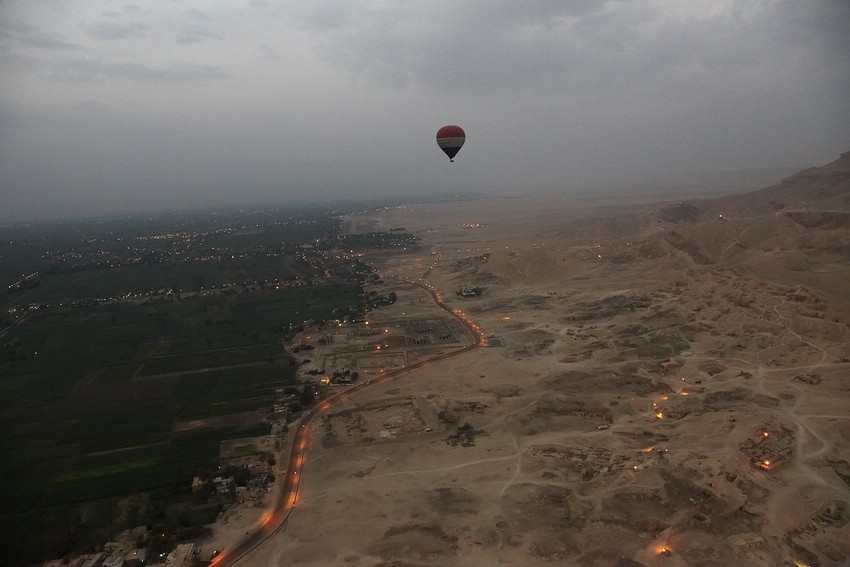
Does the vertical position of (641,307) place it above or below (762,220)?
below

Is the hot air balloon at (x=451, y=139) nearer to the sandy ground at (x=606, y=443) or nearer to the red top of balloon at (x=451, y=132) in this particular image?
the red top of balloon at (x=451, y=132)

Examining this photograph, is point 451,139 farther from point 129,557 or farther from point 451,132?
point 129,557

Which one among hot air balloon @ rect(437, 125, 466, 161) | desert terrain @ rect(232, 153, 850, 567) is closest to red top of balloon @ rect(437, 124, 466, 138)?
hot air balloon @ rect(437, 125, 466, 161)

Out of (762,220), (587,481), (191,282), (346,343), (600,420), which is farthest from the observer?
(191,282)

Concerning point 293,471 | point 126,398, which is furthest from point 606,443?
point 126,398

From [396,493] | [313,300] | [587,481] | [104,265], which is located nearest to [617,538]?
[587,481]

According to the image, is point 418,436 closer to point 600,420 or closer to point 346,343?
point 600,420
